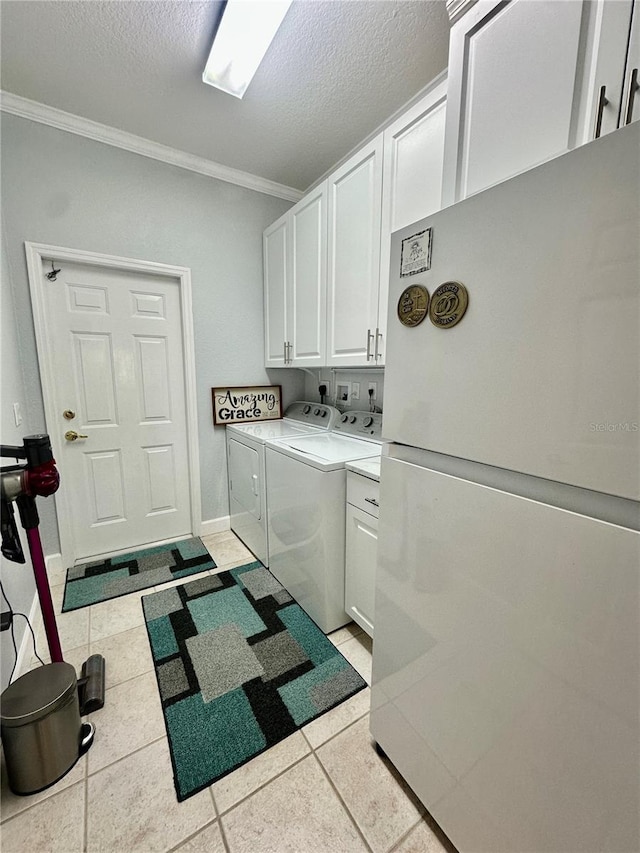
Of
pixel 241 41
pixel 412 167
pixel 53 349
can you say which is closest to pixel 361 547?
pixel 412 167

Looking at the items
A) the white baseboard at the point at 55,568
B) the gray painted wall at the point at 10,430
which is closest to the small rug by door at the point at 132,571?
the white baseboard at the point at 55,568

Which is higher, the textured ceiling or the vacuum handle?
the textured ceiling

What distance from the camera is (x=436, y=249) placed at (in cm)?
81

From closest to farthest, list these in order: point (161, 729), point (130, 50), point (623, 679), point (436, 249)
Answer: point (623, 679), point (436, 249), point (161, 729), point (130, 50)

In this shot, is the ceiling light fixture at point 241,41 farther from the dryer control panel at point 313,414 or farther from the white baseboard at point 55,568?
the white baseboard at point 55,568

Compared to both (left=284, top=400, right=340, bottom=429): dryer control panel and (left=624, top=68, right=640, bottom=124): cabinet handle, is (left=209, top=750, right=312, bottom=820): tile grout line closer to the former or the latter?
(left=284, top=400, right=340, bottom=429): dryer control panel

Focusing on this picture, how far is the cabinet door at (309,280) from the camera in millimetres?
2068

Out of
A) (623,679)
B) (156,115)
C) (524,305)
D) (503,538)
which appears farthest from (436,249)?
(156,115)

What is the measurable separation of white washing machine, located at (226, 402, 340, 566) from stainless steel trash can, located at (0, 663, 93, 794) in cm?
121

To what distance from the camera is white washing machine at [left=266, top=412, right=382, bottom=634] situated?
163cm

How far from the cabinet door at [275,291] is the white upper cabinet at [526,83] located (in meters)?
1.58

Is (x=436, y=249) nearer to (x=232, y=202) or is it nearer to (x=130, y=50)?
(x=130, y=50)

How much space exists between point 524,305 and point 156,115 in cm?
241

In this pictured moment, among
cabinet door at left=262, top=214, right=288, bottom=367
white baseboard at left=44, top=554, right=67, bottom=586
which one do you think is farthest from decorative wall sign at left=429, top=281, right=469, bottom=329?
white baseboard at left=44, top=554, right=67, bottom=586
